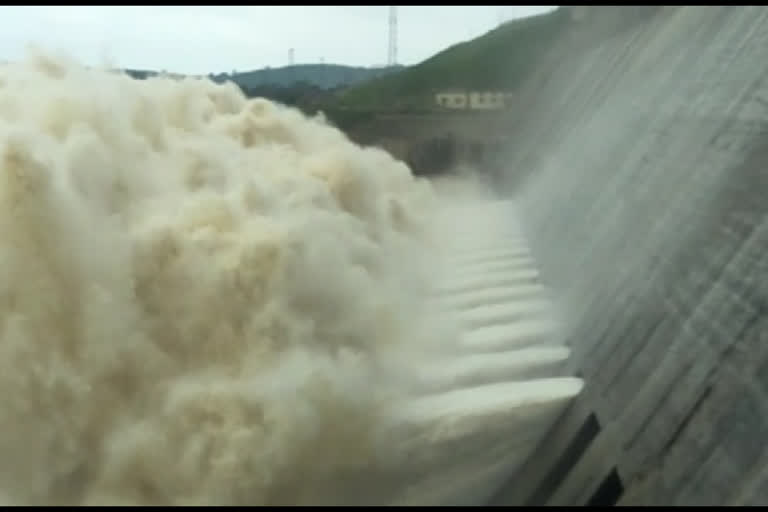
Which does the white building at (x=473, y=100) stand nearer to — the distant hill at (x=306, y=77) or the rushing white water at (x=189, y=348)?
the distant hill at (x=306, y=77)

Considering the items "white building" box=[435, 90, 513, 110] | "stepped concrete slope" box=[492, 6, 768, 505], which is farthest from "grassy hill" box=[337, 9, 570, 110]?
"stepped concrete slope" box=[492, 6, 768, 505]

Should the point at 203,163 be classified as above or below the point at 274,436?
above

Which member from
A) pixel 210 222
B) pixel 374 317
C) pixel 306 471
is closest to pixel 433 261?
pixel 374 317

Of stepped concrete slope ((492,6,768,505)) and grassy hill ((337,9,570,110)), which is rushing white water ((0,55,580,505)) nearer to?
stepped concrete slope ((492,6,768,505))

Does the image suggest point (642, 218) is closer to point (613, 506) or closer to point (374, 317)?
point (374, 317)

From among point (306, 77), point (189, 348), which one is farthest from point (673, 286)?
point (306, 77)

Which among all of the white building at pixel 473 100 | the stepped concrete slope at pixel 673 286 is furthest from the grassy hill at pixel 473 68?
the stepped concrete slope at pixel 673 286

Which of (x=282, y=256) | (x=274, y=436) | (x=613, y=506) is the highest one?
(x=282, y=256)
